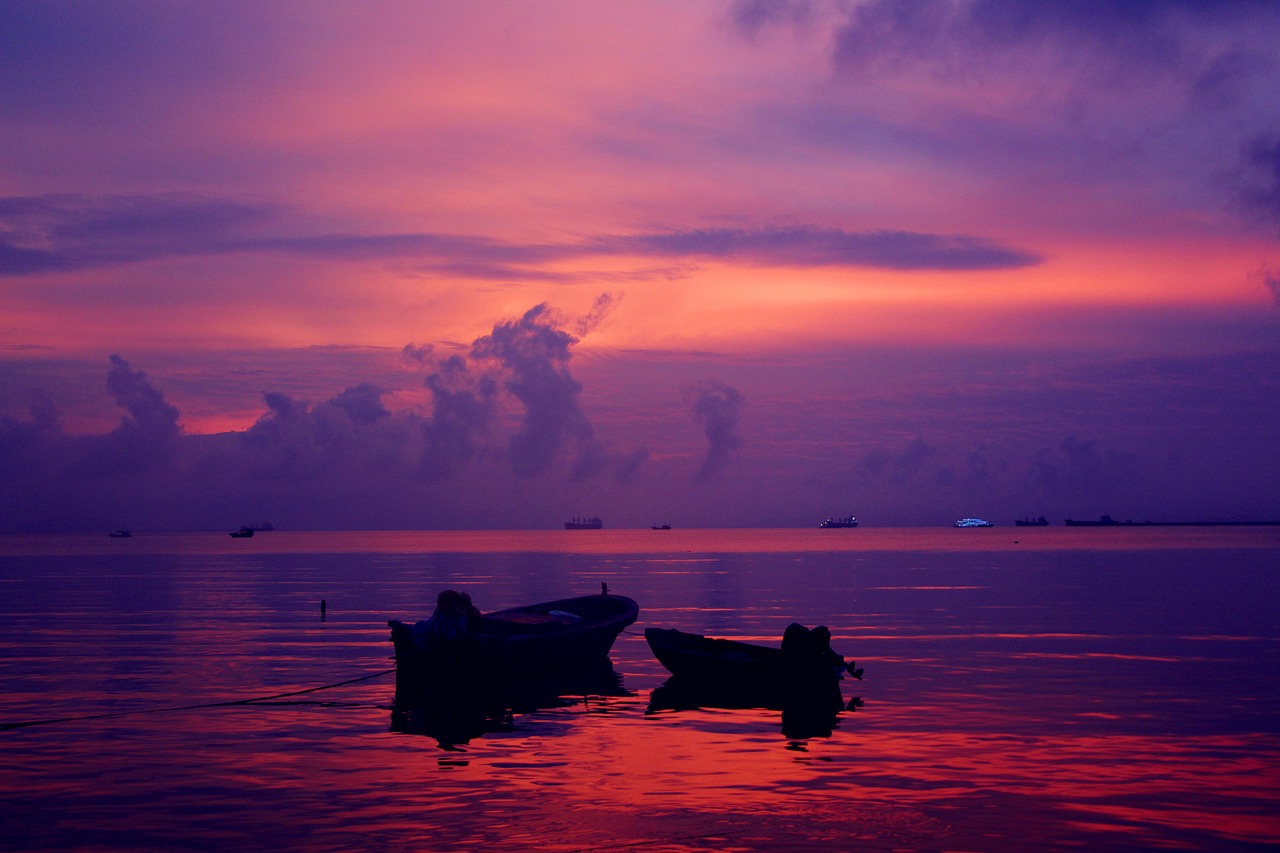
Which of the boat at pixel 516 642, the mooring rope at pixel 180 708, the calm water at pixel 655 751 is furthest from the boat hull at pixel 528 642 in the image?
the mooring rope at pixel 180 708

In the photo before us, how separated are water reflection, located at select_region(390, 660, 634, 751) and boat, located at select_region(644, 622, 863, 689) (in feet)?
6.55

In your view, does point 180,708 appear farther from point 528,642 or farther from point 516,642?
point 528,642

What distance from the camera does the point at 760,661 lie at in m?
34.7

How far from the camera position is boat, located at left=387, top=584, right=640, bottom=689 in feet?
114

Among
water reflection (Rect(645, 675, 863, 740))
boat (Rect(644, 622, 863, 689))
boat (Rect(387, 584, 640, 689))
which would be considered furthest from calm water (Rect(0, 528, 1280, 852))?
boat (Rect(387, 584, 640, 689))

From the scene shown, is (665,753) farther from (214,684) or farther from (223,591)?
(223,591)

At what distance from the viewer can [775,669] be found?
3391 cm

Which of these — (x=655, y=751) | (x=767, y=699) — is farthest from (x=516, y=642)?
(x=655, y=751)

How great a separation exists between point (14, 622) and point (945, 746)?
165ft

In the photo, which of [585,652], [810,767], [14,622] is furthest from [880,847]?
[14,622]

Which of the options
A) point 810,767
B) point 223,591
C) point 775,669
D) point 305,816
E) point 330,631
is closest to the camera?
point 305,816

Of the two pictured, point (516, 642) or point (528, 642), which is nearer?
point (516, 642)

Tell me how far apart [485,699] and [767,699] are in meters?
8.18

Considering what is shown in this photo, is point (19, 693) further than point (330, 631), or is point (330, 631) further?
point (330, 631)
